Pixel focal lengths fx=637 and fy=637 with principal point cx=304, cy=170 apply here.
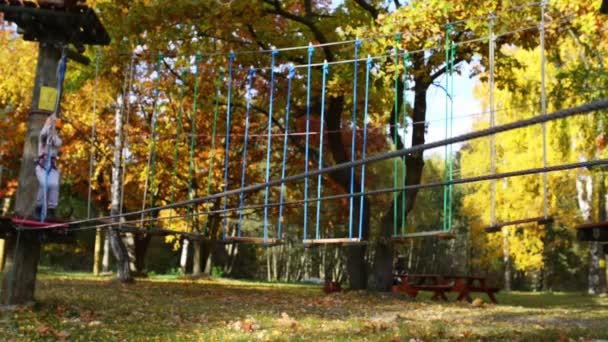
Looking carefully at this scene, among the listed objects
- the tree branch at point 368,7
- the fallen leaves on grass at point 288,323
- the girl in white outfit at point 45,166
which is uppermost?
the tree branch at point 368,7

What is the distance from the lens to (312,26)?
15.9 metres

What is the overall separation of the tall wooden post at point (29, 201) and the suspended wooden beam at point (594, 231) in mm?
8421

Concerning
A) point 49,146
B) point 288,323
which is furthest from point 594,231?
point 49,146

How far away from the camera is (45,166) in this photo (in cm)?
914

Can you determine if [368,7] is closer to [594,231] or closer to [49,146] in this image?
[594,231]

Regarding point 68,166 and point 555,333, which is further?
point 68,166

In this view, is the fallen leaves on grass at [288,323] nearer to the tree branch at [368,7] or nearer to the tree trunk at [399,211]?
the tree trunk at [399,211]

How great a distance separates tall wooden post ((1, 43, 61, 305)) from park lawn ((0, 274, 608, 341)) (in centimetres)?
38

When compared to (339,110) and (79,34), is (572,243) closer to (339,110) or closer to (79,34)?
(339,110)

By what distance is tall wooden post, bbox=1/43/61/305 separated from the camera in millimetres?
A: 8992

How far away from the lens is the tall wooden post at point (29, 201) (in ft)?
29.5

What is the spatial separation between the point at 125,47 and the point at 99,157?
8379mm

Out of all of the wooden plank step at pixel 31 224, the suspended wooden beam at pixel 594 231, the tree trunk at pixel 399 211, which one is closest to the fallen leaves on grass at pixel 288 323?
the wooden plank step at pixel 31 224

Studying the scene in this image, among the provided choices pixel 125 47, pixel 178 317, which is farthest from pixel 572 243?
pixel 178 317
